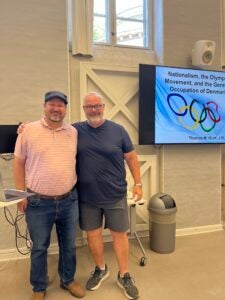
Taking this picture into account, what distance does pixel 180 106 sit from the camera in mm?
3605

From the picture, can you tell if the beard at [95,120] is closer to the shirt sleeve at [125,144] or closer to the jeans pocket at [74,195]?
the shirt sleeve at [125,144]

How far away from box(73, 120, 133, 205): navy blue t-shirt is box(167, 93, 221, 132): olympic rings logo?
1.47m

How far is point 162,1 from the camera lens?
356 centimetres

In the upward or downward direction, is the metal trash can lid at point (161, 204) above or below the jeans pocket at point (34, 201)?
below

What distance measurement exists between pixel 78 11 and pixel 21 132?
1.83 meters

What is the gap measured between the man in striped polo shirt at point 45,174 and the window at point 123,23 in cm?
187

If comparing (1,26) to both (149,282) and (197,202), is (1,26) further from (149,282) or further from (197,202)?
(197,202)

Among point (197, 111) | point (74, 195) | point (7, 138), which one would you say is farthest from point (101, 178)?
point (197, 111)

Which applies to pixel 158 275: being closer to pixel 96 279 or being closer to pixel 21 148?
pixel 96 279

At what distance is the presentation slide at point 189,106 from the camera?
3.52 m

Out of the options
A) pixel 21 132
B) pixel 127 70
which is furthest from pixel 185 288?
pixel 127 70

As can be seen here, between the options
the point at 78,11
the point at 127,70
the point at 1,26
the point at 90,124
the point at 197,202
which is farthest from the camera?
the point at 197,202

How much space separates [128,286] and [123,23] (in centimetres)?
313

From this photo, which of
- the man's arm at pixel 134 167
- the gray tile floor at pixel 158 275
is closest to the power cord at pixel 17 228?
the gray tile floor at pixel 158 275
